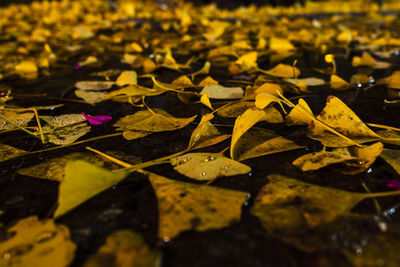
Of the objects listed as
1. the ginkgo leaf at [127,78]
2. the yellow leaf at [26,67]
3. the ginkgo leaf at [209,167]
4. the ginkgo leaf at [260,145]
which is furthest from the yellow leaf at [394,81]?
the yellow leaf at [26,67]

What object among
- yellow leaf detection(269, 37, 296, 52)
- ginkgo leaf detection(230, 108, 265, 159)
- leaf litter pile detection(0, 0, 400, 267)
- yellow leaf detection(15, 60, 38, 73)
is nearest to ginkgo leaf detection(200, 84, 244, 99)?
leaf litter pile detection(0, 0, 400, 267)

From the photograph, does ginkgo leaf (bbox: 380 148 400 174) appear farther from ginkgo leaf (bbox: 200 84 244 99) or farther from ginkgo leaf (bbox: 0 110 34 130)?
ginkgo leaf (bbox: 0 110 34 130)

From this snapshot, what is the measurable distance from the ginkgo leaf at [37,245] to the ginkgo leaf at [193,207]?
0.11 meters

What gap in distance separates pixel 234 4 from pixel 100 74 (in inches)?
216

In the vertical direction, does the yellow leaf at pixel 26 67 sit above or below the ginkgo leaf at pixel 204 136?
below

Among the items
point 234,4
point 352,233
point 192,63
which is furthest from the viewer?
point 234,4

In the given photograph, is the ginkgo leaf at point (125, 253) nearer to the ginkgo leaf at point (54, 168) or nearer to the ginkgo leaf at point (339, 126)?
the ginkgo leaf at point (54, 168)

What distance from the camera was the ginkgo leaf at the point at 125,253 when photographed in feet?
0.95

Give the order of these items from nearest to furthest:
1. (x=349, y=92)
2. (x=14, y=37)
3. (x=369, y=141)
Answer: (x=369, y=141)
(x=349, y=92)
(x=14, y=37)

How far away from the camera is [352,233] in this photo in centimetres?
32

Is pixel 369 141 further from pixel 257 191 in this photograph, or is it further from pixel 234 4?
pixel 234 4

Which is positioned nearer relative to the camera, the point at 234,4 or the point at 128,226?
the point at 128,226


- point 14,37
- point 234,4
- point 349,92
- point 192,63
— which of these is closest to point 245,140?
point 349,92

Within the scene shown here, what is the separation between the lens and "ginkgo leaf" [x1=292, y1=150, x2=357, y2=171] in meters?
0.42
